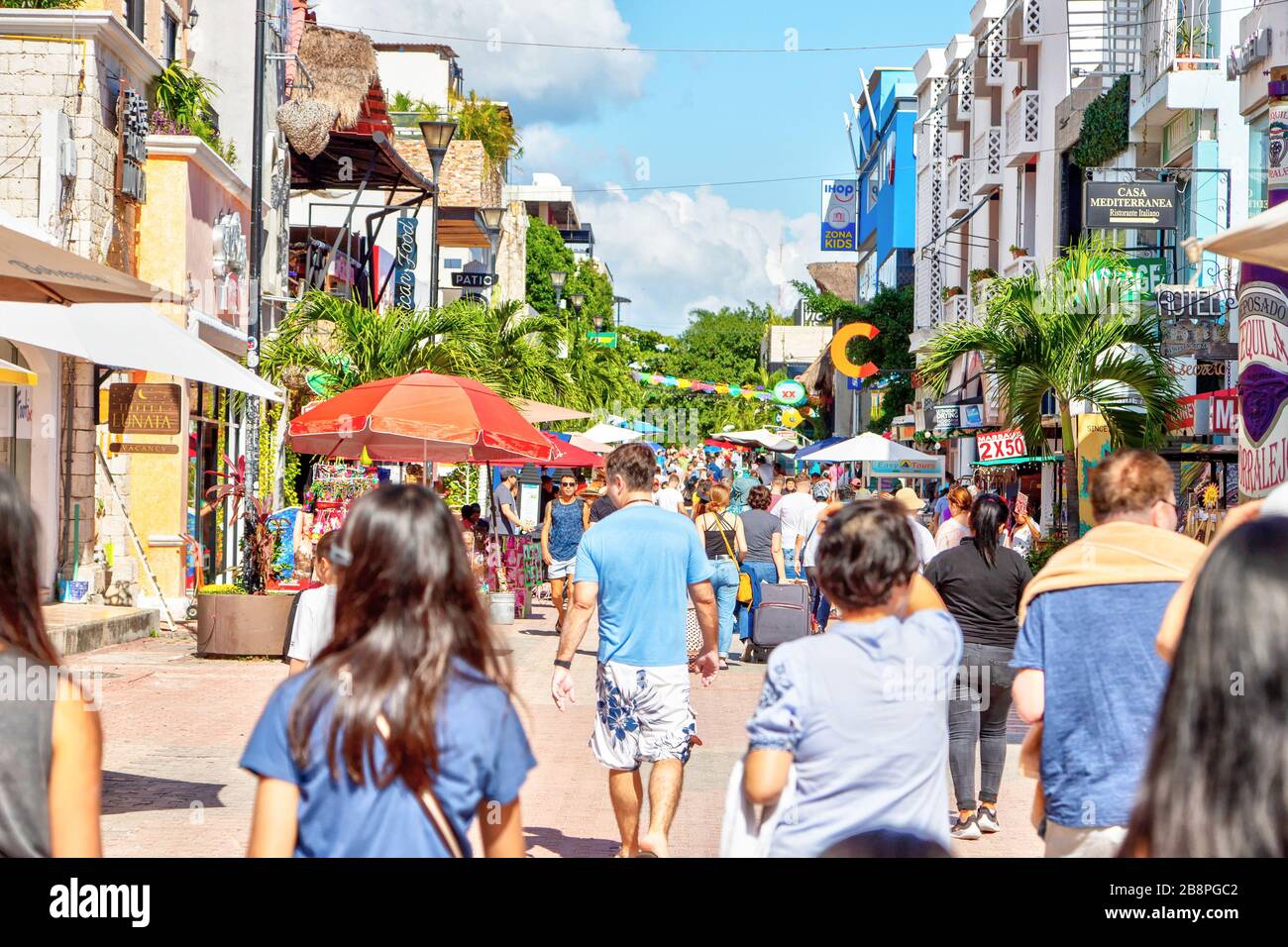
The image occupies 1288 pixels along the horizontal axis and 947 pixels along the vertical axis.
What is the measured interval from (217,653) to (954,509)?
279 inches

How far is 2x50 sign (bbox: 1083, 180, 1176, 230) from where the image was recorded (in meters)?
22.3

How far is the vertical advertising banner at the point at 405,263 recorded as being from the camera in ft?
118

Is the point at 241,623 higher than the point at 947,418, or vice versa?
the point at 947,418

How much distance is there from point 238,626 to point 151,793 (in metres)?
6.47

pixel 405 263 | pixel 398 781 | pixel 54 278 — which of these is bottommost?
pixel 398 781

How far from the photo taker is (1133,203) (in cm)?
2250

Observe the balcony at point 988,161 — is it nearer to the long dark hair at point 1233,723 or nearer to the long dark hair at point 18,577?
the long dark hair at point 18,577

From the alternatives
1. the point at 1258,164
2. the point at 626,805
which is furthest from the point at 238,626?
the point at 1258,164

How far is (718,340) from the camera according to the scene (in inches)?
3499

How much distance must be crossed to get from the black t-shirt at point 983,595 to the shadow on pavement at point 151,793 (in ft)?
13.0

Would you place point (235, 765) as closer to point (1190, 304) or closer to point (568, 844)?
point (568, 844)

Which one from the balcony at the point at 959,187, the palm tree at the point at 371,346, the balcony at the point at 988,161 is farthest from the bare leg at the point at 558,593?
the balcony at the point at 959,187

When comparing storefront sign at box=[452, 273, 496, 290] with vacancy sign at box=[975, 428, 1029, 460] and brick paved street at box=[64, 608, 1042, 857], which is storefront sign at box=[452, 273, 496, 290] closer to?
vacancy sign at box=[975, 428, 1029, 460]
